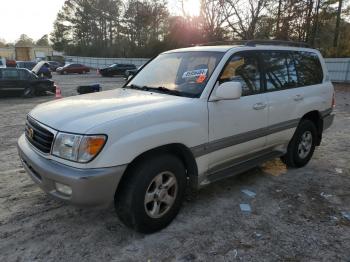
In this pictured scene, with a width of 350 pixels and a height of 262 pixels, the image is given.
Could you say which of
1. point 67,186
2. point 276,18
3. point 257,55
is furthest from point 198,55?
point 276,18

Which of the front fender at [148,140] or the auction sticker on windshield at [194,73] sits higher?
the auction sticker on windshield at [194,73]

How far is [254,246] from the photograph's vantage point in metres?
3.20

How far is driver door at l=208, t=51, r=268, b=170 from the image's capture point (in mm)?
3682

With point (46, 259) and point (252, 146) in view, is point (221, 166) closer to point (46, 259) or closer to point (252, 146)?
point (252, 146)

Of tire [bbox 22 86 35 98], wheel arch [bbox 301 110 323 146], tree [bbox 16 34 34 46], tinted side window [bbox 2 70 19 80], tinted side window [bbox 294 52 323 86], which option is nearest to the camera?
tinted side window [bbox 294 52 323 86]

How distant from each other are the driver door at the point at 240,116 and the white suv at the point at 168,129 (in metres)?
0.01

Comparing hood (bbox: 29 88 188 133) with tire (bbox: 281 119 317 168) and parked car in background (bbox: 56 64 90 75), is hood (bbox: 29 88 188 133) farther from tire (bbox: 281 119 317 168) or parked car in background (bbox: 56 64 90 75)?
parked car in background (bbox: 56 64 90 75)

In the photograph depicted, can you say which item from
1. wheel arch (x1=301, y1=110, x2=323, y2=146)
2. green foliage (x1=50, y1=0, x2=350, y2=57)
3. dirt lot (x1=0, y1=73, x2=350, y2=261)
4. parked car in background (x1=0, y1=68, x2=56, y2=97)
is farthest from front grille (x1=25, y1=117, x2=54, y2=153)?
green foliage (x1=50, y1=0, x2=350, y2=57)

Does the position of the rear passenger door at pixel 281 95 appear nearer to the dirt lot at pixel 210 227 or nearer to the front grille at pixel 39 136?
the dirt lot at pixel 210 227

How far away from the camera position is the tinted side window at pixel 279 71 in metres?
4.40

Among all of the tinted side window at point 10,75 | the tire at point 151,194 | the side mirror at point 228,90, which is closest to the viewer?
the tire at point 151,194

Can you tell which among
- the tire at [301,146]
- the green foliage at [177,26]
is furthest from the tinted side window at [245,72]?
the green foliage at [177,26]

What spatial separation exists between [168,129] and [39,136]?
4.15 feet

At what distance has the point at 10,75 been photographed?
15.2m
